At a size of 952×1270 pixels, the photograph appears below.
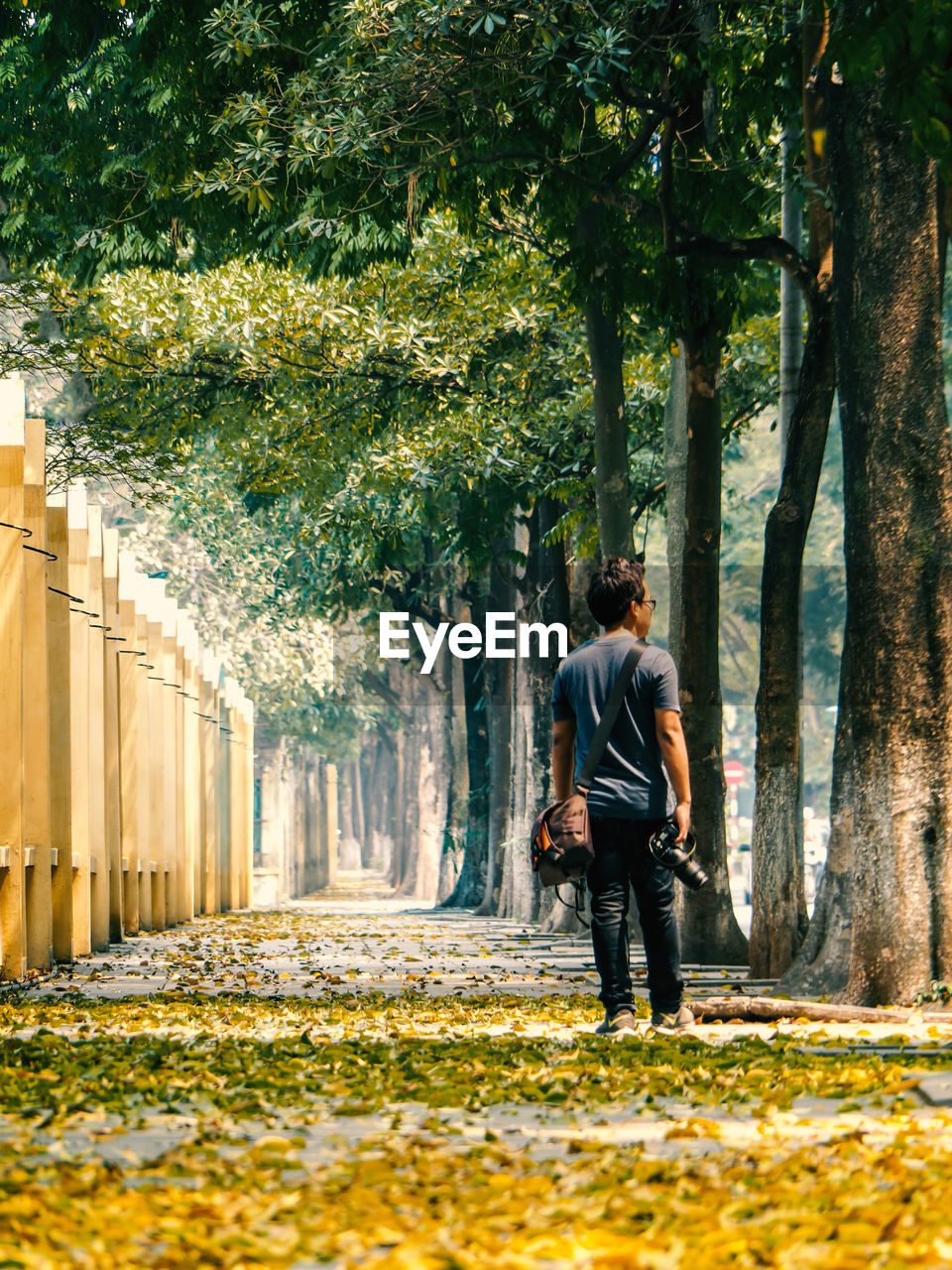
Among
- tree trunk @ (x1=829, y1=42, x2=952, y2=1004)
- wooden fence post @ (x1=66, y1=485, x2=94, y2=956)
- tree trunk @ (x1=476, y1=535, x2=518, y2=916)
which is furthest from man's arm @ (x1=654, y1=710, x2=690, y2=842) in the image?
tree trunk @ (x1=476, y1=535, x2=518, y2=916)

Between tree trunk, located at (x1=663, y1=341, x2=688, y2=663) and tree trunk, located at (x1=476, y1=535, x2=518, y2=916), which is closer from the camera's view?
tree trunk, located at (x1=663, y1=341, x2=688, y2=663)

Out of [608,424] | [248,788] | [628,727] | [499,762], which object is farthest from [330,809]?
[628,727]

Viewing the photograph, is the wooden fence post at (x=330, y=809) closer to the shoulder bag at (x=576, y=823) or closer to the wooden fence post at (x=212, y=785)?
the wooden fence post at (x=212, y=785)

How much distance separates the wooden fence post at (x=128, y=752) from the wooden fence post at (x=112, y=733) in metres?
0.18

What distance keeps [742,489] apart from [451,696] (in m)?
22.3

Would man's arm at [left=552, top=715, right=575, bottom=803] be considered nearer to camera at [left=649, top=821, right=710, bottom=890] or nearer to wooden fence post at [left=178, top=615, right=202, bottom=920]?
camera at [left=649, top=821, right=710, bottom=890]

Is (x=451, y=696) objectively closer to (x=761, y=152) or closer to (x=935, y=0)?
(x=761, y=152)

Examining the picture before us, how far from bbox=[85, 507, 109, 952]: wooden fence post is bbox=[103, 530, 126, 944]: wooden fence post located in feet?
1.01

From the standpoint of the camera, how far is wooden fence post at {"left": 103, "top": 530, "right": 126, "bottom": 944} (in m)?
14.9

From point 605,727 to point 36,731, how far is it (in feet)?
16.1

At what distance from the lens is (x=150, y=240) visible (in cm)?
1669

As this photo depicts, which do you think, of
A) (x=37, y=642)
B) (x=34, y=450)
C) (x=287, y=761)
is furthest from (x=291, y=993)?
(x=287, y=761)

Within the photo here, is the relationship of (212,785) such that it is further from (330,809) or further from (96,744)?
(330,809)

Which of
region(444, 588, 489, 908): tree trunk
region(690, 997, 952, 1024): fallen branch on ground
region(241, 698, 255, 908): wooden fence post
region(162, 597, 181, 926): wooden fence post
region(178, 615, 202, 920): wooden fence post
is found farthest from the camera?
region(241, 698, 255, 908): wooden fence post
